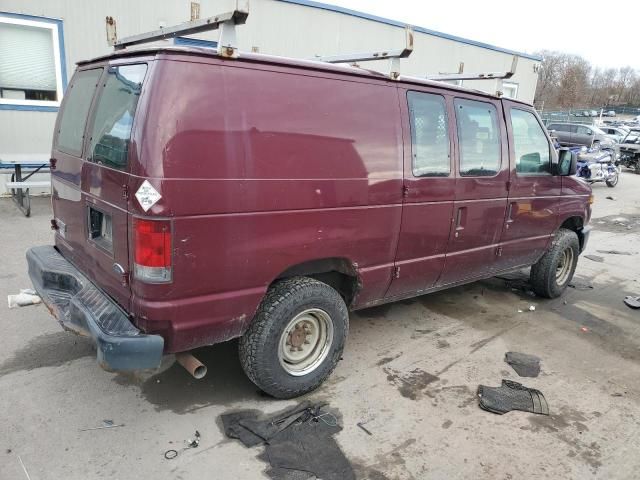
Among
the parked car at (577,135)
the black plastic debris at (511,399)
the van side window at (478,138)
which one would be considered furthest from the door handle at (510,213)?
the parked car at (577,135)

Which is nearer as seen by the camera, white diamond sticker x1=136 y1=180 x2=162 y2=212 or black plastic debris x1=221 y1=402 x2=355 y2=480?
white diamond sticker x1=136 y1=180 x2=162 y2=212

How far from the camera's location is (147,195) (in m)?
2.51

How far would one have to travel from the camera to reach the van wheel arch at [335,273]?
324 cm

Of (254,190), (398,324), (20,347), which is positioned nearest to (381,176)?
(254,190)

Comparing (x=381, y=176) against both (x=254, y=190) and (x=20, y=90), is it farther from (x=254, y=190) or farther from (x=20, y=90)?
(x=20, y=90)

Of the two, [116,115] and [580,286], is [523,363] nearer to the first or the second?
[580,286]

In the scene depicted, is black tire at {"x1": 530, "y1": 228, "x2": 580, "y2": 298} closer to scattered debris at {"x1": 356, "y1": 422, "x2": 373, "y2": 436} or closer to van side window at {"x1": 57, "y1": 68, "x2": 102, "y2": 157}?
scattered debris at {"x1": 356, "y1": 422, "x2": 373, "y2": 436}

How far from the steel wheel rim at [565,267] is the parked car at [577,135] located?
1511 centimetres

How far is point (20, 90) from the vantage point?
348 inches

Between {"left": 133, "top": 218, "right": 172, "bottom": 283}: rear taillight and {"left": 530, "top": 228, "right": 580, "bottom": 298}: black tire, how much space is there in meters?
4.30

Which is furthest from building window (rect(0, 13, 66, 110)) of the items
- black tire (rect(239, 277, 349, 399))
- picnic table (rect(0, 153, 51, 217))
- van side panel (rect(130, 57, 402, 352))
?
black tire (rect(239, 277, 349, 399))

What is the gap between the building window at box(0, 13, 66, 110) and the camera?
857 centimetres

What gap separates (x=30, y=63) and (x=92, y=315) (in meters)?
8.03

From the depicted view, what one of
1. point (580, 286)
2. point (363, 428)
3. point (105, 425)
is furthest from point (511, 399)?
point (580, 286)
